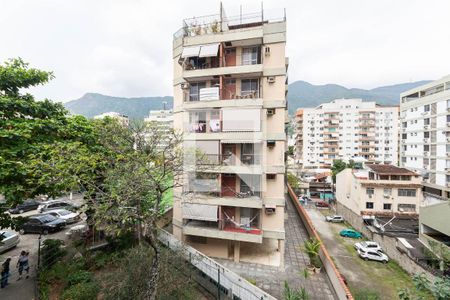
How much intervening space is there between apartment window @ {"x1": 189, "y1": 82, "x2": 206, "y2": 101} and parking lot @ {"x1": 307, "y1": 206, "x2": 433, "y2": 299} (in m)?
19.2

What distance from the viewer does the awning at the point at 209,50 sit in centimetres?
1415

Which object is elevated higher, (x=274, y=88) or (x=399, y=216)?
(x=274, y=88)

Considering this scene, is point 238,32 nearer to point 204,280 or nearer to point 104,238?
point 204,280

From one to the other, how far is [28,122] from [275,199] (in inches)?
569

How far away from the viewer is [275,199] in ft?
47.2

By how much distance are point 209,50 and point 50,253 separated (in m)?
16.2

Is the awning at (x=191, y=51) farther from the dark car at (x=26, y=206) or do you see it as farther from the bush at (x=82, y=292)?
the dark car at (x=26, y=206)

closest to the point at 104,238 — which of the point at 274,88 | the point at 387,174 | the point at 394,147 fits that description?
the point at 274,88

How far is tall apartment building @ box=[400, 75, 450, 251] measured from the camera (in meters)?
34.4

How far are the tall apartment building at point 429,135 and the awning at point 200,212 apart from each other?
3217 centimetres

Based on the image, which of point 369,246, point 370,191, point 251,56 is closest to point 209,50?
point 251,56

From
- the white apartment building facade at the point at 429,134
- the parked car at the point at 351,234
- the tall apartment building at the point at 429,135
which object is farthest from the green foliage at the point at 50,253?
the white apartment building facade at the point at 429,134

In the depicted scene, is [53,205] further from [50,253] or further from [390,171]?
[390,171]

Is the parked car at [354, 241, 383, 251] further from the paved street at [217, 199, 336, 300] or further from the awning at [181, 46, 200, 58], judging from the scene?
the awning at [181, 46, 200, 58]
